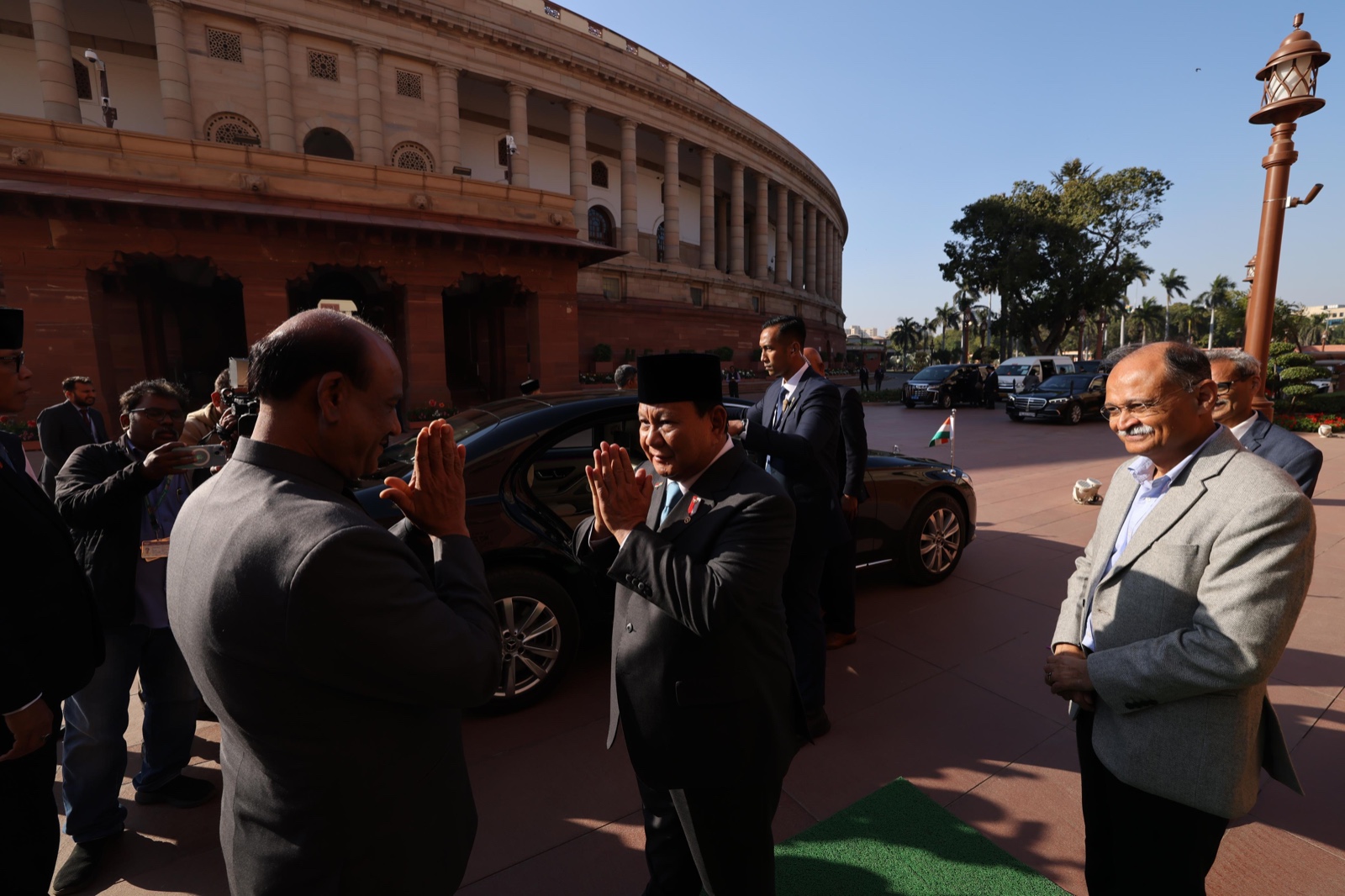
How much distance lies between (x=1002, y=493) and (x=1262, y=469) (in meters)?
8.30

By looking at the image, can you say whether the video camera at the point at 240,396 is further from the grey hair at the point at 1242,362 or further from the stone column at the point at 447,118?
the stone column at the point at 447,118

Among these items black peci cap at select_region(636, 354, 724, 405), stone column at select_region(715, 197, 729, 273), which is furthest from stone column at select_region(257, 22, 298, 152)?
black peci cap at select_region(636, 354, 724, 405)

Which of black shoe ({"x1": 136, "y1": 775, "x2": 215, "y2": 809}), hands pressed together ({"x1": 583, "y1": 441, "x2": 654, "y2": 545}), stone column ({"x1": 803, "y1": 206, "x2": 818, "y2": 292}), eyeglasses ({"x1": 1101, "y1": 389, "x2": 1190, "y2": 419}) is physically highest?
stone column ({"x1": 803, "y1": 206, "x2": 818, "y2": 292})

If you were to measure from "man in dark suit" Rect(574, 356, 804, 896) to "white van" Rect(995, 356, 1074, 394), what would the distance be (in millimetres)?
27742

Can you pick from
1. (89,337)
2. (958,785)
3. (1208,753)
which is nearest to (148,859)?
(958,785)

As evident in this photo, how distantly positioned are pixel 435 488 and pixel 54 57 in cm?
2904

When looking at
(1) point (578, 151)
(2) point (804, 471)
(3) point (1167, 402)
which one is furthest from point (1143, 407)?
(1) point (578, 151)

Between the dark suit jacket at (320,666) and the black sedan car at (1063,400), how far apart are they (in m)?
20.6

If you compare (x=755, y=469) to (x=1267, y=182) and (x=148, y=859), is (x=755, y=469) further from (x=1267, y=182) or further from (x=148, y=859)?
(x=1267, y=182)

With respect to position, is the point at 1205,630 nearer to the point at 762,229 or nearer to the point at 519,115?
the point at 519,115

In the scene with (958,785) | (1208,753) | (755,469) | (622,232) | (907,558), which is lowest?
(958,785)

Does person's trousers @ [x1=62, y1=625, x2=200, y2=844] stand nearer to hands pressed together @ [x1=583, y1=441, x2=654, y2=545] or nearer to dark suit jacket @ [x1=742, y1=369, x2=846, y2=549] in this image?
hands pressed together @ [x1=583, y1=441, x2=654, y2=545]

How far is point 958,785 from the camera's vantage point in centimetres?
289

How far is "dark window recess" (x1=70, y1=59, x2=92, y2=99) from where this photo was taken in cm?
2266
